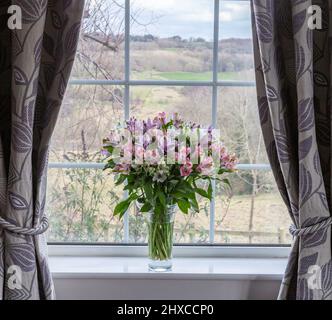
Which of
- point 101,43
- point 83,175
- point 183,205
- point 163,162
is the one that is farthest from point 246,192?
point 101,43

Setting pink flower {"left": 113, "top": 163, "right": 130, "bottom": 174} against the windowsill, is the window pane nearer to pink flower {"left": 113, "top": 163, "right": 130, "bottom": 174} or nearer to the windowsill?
the windowsill

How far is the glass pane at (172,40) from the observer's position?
6.12 ft

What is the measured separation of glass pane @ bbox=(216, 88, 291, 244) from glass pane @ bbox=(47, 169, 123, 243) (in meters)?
0.40

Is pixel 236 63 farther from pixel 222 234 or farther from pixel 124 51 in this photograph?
pixel 222 234

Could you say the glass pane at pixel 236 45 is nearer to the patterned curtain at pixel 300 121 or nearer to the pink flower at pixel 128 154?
the patterned curtain at pixel 300 121

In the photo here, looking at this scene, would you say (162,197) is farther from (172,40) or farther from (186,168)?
(172,40)

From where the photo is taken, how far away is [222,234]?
1920mm

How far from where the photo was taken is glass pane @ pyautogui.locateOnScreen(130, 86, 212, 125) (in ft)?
6.20

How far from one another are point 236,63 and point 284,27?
1.01ft

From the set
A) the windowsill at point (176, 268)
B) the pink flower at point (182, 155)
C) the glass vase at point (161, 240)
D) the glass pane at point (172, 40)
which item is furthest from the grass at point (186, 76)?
the windowsill at point (176, 268)

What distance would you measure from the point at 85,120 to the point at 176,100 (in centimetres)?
34

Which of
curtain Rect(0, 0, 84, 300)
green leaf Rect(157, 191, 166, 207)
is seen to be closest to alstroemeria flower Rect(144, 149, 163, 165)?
green leaf Rect(157, 191, 166, 207)

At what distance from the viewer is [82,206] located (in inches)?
74.9
